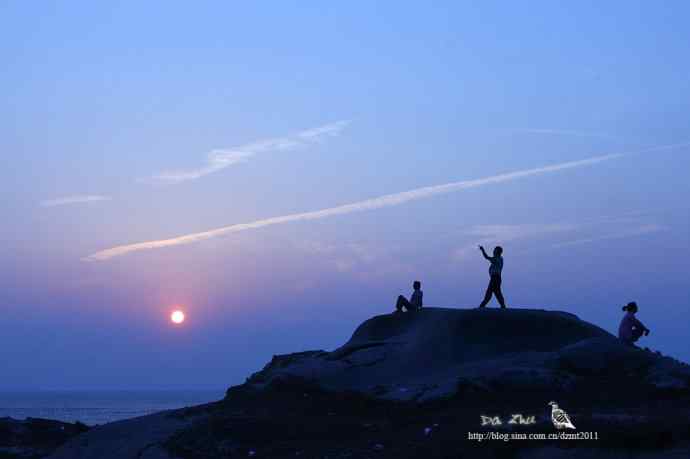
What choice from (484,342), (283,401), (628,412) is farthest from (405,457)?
(484,342)

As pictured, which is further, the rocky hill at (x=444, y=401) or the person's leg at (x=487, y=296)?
the person's leg at (x=487, y=296)

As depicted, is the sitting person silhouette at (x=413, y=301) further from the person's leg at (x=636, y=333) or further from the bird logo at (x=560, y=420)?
the bird logo at (x=560, y=420)

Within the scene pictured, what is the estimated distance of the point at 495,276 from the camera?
78.0 feet

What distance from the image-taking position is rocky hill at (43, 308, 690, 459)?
47.7ft

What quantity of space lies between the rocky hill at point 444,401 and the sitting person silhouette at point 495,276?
0.88 m

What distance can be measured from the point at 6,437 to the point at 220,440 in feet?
50.1

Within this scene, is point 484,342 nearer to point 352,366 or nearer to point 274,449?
point 352,366

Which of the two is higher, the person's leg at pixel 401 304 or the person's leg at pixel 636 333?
the person's leg at pixel 401 304

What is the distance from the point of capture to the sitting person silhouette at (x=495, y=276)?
23594 mm
